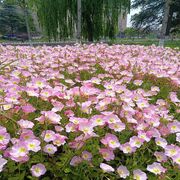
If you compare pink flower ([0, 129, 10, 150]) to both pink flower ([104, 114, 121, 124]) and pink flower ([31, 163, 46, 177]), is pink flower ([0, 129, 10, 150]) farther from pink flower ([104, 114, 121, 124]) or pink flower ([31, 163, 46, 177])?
pink flower ([104, 114, 121, 124])

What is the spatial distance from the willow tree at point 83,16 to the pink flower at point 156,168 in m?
14.5

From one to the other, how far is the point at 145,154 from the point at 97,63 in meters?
2.33

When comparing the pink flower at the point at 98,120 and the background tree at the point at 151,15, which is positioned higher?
the pink flower at the point at 98,120

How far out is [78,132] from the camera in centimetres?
182

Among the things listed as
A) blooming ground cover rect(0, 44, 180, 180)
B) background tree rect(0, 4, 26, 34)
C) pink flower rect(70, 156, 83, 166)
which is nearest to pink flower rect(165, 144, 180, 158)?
blooming ground cover rect(0, 44, 180, 180)

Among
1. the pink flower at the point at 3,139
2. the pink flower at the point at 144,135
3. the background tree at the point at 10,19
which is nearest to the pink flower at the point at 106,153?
the pink flower at the point at 144,135

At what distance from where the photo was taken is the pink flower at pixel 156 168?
1.63m

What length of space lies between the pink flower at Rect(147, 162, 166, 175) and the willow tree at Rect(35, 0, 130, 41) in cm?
1447

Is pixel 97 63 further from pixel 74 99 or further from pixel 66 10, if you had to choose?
pixel 66 10

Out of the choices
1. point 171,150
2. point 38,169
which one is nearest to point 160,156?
point 171,150

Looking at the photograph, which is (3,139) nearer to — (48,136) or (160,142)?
(48,136)

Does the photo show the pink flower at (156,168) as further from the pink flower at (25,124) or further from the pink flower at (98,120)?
the pink flower at (25,124)

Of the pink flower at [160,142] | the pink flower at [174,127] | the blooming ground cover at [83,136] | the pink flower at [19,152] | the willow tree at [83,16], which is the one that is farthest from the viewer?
the willow tree at [83,16]

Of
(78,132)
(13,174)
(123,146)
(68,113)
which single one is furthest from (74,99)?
(13,174)
